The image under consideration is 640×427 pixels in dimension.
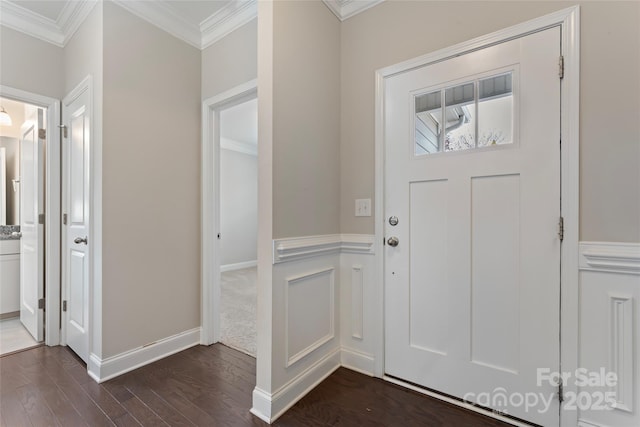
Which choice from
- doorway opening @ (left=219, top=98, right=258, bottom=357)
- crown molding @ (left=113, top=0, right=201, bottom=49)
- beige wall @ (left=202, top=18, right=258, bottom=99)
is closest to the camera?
crown molding @ (left=113, top=0, right=201, bottom=49)

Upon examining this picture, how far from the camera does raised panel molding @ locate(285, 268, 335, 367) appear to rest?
1.68 meters

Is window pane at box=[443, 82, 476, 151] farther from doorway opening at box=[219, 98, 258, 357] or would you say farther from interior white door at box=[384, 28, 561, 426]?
doorway opening at box=[219, 98, 258, 357]

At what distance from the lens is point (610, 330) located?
50.3 inches

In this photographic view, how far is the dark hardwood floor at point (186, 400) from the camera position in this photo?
152 centimetres

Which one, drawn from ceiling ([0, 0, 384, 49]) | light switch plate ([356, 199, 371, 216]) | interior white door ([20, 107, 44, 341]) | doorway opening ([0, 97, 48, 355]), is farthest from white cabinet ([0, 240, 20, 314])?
light switch plate ([356, 199, 371, 216])

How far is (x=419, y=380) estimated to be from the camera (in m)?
1.79

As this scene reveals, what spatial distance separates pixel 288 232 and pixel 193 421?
111cm

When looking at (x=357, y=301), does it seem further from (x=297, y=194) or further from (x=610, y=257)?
(x=610, y=257)

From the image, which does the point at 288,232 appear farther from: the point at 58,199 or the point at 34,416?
the point at 58,199

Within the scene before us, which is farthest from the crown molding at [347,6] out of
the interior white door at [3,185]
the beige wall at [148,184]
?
the interior white door at [3,185]

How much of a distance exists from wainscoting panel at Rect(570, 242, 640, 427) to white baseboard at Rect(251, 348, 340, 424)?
1.33 m

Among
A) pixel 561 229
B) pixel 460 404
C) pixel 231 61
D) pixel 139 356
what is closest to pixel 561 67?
pixel 561 229

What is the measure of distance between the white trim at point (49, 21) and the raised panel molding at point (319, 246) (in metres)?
2.19

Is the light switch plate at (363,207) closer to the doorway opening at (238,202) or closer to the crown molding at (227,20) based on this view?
the crown molding at (227,20)
